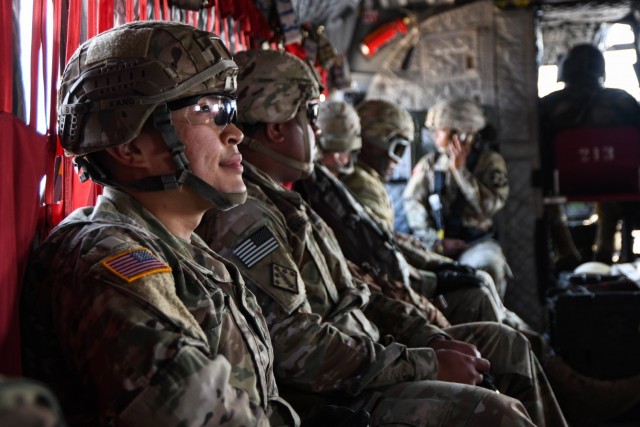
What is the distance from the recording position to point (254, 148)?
259 centimetres

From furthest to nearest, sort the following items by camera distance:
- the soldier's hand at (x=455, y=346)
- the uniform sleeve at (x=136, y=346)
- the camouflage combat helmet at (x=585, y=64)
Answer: the camouflage combat helmet at (x=585, y=64) < the soldier's hand at (x=455, y=346) < the uniform sleeve at (x=136, y=346)

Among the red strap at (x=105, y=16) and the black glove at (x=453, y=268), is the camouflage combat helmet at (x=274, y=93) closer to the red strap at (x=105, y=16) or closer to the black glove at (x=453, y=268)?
the red strap at (x=105, y=16)

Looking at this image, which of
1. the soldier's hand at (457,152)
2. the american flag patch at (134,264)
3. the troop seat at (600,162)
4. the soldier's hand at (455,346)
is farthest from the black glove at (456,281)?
the troop seat at (600,162)

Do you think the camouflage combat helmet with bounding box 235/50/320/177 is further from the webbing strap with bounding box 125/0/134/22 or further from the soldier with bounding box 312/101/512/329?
the soldier with bounding box 312/101/512/329

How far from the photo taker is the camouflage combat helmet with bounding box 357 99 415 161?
4711mm

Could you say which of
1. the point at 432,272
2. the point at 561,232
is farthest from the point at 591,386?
the point at 561,232

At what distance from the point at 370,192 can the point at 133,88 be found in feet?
9.20

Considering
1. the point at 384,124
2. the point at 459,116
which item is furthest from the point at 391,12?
the point at 384,124

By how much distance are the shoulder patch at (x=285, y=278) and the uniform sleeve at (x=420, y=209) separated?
3.96 metres

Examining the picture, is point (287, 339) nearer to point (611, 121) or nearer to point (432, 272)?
point (432, 272)

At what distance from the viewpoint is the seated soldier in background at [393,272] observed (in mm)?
3264

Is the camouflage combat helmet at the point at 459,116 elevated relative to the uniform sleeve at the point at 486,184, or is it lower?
elevated

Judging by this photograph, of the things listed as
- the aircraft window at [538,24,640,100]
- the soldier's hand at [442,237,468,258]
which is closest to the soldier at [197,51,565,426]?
the soldier's hand at [442,237,468,258]

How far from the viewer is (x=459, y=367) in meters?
2.22
